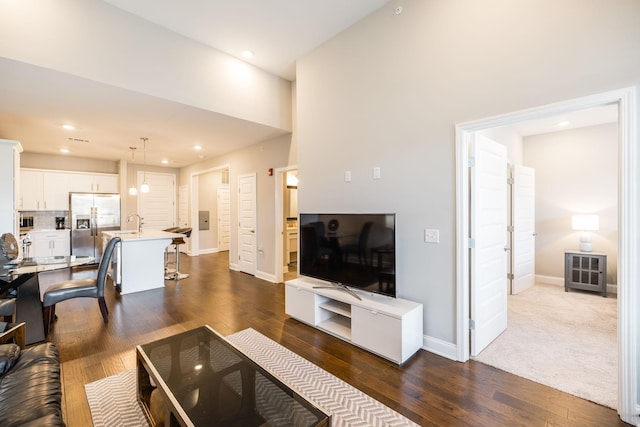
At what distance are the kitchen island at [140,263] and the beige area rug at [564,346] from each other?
5.05m

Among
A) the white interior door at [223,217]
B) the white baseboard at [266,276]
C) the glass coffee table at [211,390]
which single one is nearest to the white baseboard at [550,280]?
the white baseboard at [266,276]

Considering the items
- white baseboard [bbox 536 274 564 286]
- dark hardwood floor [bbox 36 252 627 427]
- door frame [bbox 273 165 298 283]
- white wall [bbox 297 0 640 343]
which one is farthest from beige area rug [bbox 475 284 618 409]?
door frame [bbox 273 165 298 283]

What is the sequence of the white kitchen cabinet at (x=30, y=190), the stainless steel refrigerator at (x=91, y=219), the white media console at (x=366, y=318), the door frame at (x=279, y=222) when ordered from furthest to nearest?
the stainless steel refrigerator at (x=91, y=219)
the white kitchen cabinet at (x=30, y=190)
the door frame at (x=279, y=222)
the white media console at (x=366, y=318)

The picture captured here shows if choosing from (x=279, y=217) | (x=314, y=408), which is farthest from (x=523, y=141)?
(x=314, y=408)

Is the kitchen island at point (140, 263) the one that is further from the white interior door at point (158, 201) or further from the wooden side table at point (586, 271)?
the wooden side table at point (586, 271)

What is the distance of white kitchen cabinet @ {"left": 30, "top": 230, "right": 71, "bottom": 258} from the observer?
20.7ft

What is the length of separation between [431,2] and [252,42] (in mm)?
2341

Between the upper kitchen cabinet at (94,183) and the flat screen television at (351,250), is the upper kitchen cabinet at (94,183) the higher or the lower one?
the higher one

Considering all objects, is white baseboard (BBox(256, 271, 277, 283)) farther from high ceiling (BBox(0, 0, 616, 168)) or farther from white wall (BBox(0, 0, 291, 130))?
white wall (BBox(0, 0, 291, 130))

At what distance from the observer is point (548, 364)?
252cm

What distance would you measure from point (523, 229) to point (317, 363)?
4304 mm

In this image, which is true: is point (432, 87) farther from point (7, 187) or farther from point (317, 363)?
point (7, 187)

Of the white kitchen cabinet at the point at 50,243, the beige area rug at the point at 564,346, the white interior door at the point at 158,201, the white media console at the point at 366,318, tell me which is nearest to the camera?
the beige area rug at the point at 564,346

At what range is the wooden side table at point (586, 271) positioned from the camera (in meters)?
4.42
